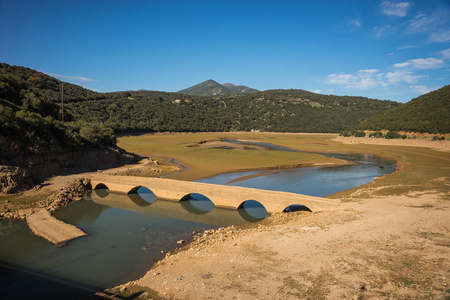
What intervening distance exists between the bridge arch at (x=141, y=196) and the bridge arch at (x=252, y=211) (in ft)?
31.4

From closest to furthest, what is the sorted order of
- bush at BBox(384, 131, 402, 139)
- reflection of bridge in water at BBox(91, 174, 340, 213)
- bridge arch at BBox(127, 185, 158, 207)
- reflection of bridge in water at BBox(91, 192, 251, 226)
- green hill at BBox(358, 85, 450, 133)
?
reflection of bridge in water at BBox(91, 174, 340, 213) < reflection of bridge in water at BBox(91, 192, 251, 226) < bridge arch at BBox(127, 185, 158, 207) < green hill at BBox(358, 85, 450, 133) < bush at BBox(384, 131, 402, 139)

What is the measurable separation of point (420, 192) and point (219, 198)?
19.2 m

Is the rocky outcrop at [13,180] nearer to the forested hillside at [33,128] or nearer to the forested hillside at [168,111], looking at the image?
the forested hillside at [33,128]

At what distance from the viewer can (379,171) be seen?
4166 centimetres

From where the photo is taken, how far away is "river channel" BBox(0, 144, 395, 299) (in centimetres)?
1232

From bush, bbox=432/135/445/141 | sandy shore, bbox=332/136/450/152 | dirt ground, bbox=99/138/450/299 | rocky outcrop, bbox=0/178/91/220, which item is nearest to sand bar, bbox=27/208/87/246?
rocky outcrop, bbox=0/178/91/220

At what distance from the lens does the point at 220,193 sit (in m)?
23.7

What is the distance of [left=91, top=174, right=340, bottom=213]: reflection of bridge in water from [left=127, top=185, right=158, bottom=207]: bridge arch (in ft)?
1.35

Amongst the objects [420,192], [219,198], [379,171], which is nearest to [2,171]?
[219,198]

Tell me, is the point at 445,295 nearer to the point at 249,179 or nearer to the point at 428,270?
the point at 428,270

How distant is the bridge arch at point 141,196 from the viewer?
26469mm

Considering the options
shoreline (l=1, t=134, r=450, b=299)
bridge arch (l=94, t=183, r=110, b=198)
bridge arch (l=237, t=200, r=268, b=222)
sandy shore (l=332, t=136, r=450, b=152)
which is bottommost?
bridge arch (l=94, t=183, r=110, b=198)

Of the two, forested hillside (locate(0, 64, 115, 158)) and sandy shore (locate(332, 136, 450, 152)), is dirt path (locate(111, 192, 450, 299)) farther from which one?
sandy shore (locate(332, 136, 450, 152))

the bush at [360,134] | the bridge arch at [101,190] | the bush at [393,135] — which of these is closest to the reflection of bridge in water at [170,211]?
the bridge arch at [101,190]
